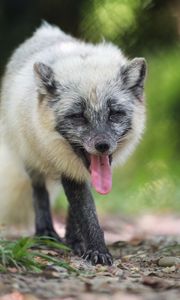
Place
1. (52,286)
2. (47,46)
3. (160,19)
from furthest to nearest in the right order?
(160,19)
(47,46)
(52,286)

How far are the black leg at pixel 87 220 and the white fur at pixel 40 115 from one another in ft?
0.37

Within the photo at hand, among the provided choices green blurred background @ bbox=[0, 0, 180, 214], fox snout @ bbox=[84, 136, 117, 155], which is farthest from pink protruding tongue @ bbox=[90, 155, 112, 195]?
green blurred background @ bbox=[0, 0, 180, 214]

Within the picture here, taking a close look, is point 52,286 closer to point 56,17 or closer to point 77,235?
point 77,235

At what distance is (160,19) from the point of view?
11766 millimetres

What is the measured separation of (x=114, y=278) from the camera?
203 inches

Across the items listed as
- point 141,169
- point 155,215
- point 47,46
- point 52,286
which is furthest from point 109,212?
point 52,286

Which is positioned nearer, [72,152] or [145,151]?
[72,152]

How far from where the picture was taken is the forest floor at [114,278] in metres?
4.50

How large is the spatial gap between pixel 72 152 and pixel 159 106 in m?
7.08

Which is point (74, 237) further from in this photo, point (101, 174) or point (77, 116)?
point (77, 116)

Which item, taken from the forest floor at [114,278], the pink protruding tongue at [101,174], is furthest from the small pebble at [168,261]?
the pink protruding tongue at [101,174]

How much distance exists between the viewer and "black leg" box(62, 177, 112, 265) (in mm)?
6125

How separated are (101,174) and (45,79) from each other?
897mm

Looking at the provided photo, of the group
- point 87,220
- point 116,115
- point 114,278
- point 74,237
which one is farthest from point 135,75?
point 114,278
